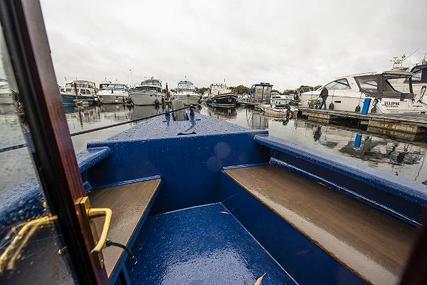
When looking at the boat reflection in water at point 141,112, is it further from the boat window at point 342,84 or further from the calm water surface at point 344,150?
the boat window at point 342,84

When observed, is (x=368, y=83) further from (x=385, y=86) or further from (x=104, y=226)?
(x=104, y=226)

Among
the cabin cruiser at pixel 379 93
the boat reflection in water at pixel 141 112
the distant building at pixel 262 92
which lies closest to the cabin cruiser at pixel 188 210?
the cabin cruiser at pixel 379 93

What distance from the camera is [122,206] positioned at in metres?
1.89

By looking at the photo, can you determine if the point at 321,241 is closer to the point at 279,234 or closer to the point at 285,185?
the point at 279,234

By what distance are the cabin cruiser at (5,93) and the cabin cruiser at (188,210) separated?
0.9 inches

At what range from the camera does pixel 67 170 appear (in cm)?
66

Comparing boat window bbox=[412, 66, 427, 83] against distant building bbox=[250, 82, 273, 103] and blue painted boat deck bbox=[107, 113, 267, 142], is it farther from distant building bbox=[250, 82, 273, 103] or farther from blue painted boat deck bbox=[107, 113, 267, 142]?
blue painted boat deck bbox=[107, 113, 267, 142]

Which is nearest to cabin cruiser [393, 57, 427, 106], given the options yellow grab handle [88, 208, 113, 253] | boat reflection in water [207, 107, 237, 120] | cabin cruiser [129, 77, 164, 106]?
boat reflection in water [207, 107, 237, 120]

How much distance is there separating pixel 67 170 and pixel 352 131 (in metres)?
14.5

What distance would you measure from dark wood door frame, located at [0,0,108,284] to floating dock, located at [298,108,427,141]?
501 inches

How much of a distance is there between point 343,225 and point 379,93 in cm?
1365

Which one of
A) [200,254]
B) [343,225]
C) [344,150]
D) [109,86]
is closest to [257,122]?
[344,150]

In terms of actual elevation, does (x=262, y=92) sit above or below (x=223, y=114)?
above

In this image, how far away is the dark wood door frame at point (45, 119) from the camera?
0.54m
